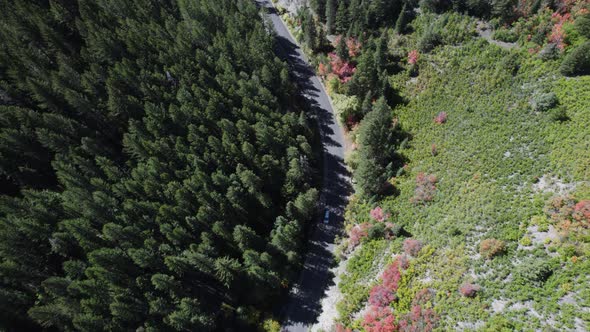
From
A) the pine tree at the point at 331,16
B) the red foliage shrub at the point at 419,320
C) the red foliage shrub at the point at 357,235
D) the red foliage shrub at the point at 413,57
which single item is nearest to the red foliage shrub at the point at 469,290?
the red foliage shrub at the point at 419,320

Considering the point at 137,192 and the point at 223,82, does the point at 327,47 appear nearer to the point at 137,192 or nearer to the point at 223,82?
the point at 223,82

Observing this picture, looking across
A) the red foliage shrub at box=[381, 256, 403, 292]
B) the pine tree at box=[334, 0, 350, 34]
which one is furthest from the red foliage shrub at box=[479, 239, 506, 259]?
Result: the pine tree at box=[334, 0, 350, 34]

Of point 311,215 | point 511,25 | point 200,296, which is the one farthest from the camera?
point 511,25

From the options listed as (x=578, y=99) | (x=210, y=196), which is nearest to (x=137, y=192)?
(x=210, y=196)

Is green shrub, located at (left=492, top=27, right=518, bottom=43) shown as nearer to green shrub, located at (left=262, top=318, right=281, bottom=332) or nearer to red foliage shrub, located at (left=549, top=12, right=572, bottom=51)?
red foliage shrub, located at (left=549, top=12, right=572, bottom=51)

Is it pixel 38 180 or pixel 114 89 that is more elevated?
pixel 114 89

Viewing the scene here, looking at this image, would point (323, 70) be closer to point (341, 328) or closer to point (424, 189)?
point (424, 189)
